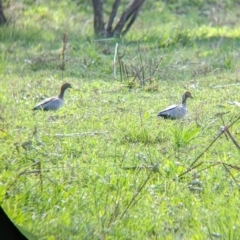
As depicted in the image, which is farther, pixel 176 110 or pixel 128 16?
pixel 128 16

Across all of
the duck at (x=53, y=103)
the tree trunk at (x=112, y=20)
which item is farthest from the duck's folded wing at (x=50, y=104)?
the tree trunk at (x=112, y=20)

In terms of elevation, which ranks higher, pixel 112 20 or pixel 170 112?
pixel 112 20

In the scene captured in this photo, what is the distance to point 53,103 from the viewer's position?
7.09ft

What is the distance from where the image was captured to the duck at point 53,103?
215 centimetres

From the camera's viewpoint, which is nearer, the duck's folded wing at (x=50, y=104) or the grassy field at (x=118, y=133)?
the grassy field at (x=118, y=133)

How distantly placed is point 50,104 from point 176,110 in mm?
327

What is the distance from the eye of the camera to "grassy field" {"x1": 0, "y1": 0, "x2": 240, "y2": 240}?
2.03 metres

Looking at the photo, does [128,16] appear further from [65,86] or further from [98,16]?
[65,86]

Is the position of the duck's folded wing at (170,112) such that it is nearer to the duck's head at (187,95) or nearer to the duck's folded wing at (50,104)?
the duck's head at (187,95)

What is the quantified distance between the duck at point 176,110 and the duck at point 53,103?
264 millimetres

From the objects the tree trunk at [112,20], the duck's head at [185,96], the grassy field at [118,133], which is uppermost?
the tree trunk at [112,20]

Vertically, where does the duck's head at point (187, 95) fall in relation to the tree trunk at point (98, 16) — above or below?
below

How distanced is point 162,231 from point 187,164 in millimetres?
189

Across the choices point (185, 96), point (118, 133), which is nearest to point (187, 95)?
point (185, 96)
